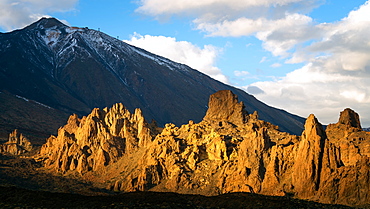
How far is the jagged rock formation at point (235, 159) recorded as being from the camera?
403 feet

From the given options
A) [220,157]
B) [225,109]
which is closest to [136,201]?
[220,157]

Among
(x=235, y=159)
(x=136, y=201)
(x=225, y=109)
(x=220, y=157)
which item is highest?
(x=225, y=109)

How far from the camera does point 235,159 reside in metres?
151

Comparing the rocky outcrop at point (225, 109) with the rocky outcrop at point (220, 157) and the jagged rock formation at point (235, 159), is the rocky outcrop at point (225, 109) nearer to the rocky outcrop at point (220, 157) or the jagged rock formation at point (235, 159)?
the rocky outcrop at point (220, 157)

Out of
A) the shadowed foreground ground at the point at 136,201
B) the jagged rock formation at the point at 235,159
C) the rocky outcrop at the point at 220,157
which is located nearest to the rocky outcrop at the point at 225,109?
the rocky outcrop at the point at 220,157

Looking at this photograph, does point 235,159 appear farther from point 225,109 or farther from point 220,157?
point 225,109

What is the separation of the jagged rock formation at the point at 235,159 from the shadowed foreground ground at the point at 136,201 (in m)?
15.0

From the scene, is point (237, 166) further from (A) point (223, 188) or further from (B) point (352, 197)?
(B) point (352, 197)

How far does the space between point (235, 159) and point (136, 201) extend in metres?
50.4

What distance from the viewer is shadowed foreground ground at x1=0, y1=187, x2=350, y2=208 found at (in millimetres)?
102562

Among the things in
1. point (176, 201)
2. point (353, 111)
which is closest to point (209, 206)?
point (176, 201)

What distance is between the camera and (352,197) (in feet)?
371

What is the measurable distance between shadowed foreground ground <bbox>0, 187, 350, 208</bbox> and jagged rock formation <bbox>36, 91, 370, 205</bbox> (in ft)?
49.4

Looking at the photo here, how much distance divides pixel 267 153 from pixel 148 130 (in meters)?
64.4
